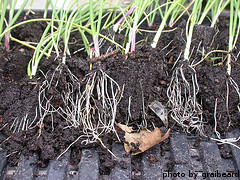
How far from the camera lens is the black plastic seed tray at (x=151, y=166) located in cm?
117

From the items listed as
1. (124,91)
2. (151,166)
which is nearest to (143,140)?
(151,166)

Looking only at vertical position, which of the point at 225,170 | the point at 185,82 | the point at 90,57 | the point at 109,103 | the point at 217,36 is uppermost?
the point at 217,36

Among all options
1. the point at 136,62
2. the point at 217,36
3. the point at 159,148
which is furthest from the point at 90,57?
the point at 217,36

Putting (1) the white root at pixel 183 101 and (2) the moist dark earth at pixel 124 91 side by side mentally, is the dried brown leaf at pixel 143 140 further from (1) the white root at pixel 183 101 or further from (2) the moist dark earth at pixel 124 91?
(1) the white root at pixel 183 101

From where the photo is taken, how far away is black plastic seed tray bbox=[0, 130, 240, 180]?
117 centimetres

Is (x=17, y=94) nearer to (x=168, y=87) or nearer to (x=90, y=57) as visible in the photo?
(x=90, y=57)

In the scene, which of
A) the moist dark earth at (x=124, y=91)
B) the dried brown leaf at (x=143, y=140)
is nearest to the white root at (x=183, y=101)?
the moist dark earth at (x=124, y=91)

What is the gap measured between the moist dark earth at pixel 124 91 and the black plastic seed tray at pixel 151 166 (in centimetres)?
4

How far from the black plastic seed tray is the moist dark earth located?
0.04 m

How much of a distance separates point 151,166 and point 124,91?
38 centimetres

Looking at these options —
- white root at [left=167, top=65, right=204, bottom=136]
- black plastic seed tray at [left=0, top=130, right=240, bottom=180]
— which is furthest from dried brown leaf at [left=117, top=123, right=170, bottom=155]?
white root at [left=167, top=65, right=204, bottom=136]

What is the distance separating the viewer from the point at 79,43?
5.42 feet

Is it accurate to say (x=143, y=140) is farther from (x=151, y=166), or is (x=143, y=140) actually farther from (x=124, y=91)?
(x=124, y=91)

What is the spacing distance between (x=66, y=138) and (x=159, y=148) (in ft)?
1.42
